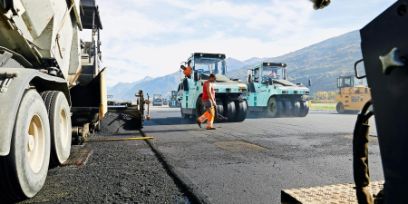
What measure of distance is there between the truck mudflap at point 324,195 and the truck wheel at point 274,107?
14445 millimetres

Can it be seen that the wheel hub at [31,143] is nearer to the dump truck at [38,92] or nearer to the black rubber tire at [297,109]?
the dump truck at [38,92]

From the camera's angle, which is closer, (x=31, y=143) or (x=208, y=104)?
(x=31, y=143)

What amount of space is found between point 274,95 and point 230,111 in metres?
4.58

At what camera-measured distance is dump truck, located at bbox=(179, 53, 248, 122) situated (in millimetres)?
12906

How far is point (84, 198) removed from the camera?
10.5ft

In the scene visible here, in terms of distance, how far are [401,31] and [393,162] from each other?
462 mm

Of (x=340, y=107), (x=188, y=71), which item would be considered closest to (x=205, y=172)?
(x=188, y=71)

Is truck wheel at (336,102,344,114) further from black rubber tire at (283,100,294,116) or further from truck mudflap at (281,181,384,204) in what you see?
truck mudflap at (281,181,384,204)

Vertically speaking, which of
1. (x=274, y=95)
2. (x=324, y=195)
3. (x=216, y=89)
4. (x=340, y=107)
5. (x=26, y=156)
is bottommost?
(x=324, y=195)

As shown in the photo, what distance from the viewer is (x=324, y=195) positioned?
2.14 m

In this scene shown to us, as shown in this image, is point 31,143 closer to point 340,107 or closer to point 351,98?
point 351,98

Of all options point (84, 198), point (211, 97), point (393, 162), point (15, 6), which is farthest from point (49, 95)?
point (211, 97)

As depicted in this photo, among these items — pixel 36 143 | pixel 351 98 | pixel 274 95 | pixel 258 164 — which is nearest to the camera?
pixel 36 143

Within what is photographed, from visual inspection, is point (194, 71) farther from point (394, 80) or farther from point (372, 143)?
point (394, 80)
